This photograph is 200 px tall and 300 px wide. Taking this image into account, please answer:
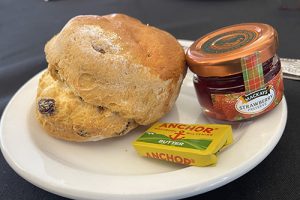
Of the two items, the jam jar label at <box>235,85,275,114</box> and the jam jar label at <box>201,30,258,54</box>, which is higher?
the jam jar label at <box>201,30,258,54</box>

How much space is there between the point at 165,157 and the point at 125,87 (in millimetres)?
156

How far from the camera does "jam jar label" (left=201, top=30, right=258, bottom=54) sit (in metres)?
0.72

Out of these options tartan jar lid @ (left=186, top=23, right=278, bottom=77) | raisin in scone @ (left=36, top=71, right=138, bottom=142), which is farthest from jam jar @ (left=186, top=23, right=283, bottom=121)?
raisin in scone @ (left=36, top=71, right=138, bottom=142)

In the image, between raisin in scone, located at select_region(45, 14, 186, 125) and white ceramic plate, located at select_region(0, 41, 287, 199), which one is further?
raisin in scone, located at select_region(45, 14, 186, 125)

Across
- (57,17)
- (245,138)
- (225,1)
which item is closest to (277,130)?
(245,138)

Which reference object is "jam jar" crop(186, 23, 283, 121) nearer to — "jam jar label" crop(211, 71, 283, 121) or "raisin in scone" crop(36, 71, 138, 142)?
"jam jar label" crop(211, 71, 283, 121)

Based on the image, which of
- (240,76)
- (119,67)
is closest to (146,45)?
(119,67)

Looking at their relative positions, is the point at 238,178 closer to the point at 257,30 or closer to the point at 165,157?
the point at 165,157

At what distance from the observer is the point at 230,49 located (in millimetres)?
707

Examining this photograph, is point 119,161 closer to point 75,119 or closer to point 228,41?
point 75,119

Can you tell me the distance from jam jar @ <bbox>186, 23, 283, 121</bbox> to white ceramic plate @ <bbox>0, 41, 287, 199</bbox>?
3 centimetres

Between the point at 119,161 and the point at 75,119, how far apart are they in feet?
0.40

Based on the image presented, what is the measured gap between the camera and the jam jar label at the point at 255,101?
69cm

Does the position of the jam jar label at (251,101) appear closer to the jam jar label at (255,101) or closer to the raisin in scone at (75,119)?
the jam jar label at (255,101)
